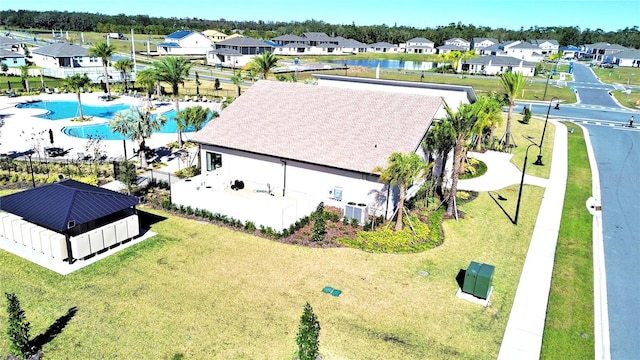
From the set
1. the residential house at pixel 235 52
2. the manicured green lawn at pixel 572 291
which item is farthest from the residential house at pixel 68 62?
the manicured green lawn at pixel 572 291

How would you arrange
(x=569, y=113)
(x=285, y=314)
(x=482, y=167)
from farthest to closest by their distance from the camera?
(x=569, y=113) < (x=482, y=167) < (x=285, y=314)

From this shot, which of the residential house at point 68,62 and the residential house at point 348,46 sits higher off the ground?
the residential house at point 348,46

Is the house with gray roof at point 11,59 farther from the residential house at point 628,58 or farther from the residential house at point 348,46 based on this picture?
the residential house at point 628,58

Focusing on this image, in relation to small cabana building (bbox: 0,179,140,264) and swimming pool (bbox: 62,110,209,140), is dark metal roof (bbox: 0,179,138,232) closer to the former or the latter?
small cabana building (bbox: 0,179,140,264)

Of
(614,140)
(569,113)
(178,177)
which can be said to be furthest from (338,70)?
(178,177)

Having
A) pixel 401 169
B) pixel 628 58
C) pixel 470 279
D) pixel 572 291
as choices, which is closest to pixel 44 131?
pixel 401 169

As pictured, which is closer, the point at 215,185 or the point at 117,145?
the point at 215,185

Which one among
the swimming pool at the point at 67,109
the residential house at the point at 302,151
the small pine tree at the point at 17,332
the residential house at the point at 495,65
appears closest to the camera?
the small pine tree at the point at 17,332

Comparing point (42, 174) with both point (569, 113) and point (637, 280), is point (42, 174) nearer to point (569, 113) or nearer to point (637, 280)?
point (637, 280)
